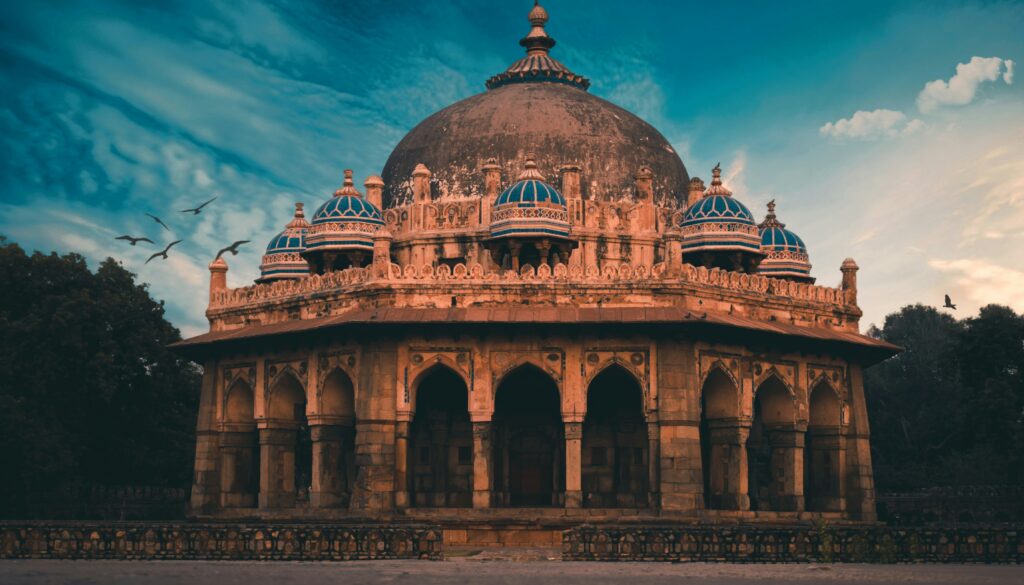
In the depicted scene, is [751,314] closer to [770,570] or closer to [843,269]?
[843,269]

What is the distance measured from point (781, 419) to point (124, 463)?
2494 centimetres

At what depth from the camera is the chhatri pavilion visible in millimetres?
36688

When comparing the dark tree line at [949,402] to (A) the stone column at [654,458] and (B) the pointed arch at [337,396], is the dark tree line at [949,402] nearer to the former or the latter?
(A) the stone column at [654,458]

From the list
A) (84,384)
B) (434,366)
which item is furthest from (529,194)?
(84,384)

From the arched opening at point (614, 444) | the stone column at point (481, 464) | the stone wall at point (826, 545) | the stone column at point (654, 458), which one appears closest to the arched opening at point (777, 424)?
the arched opening at point (614, 444)

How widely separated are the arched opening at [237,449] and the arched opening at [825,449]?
16.6 meters

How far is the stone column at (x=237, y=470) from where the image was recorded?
42.2m

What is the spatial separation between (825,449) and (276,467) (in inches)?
630

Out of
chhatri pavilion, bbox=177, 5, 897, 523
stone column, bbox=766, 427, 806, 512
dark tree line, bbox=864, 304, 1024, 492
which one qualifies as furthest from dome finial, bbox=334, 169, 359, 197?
dark tree line, bbox=864, 304, 1024, 492

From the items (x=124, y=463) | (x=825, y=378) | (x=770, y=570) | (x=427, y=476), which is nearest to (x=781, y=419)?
(x=825, y=378)

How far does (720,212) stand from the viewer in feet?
135

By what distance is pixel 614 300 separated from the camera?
37.2 m

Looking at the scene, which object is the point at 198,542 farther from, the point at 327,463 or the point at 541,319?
the point at 327,463

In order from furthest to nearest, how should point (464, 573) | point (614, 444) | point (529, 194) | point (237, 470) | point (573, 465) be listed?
1. point (237, 470)
2. point (614, 444)
3. point (529, 194)
4. point (573, 465)
5. point (464, 573)
